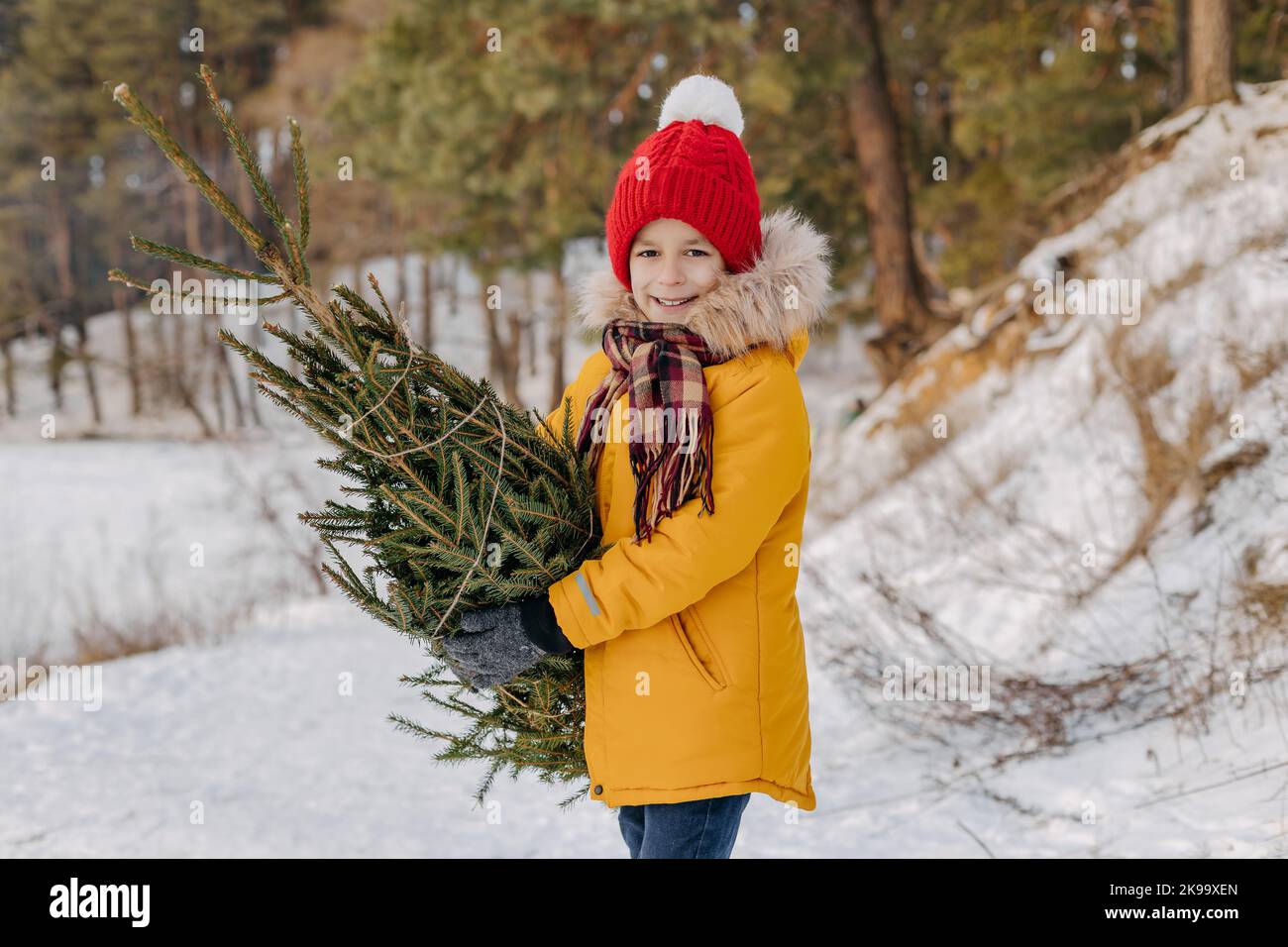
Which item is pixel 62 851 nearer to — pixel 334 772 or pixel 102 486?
pixel 334 772

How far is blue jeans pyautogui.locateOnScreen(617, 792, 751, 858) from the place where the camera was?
5.45 ft

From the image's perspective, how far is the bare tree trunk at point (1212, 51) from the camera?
738 centimetres

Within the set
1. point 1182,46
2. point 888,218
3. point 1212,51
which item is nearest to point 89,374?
point 888,218

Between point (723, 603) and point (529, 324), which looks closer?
point (723, 603)

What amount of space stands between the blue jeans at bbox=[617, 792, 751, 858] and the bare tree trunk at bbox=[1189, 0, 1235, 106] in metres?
7.85

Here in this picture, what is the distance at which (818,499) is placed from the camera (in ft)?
28.0

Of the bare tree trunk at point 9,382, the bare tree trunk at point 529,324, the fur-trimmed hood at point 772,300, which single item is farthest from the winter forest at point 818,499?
the bare tree trunk at point 9,382

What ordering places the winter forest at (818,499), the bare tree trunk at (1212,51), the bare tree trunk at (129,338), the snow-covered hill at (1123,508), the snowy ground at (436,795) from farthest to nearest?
1. the bare tree trunk at (129,338)
2. the bare tree trunk at (1212,51)
3. the snow-covered hill at (1123,508)
4. the snowy ground at (436,795)
5. the winter forest at (818,499)

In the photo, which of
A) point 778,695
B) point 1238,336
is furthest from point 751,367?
point 1238,336

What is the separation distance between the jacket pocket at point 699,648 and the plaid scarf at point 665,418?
0.56 feet

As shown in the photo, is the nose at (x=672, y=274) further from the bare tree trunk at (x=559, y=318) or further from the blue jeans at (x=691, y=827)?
the bare tree trunk at (x=559, y=318)

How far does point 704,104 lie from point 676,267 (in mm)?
391

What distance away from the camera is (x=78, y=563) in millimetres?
11977

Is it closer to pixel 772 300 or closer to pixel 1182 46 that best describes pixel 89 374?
pixel 1182 46
